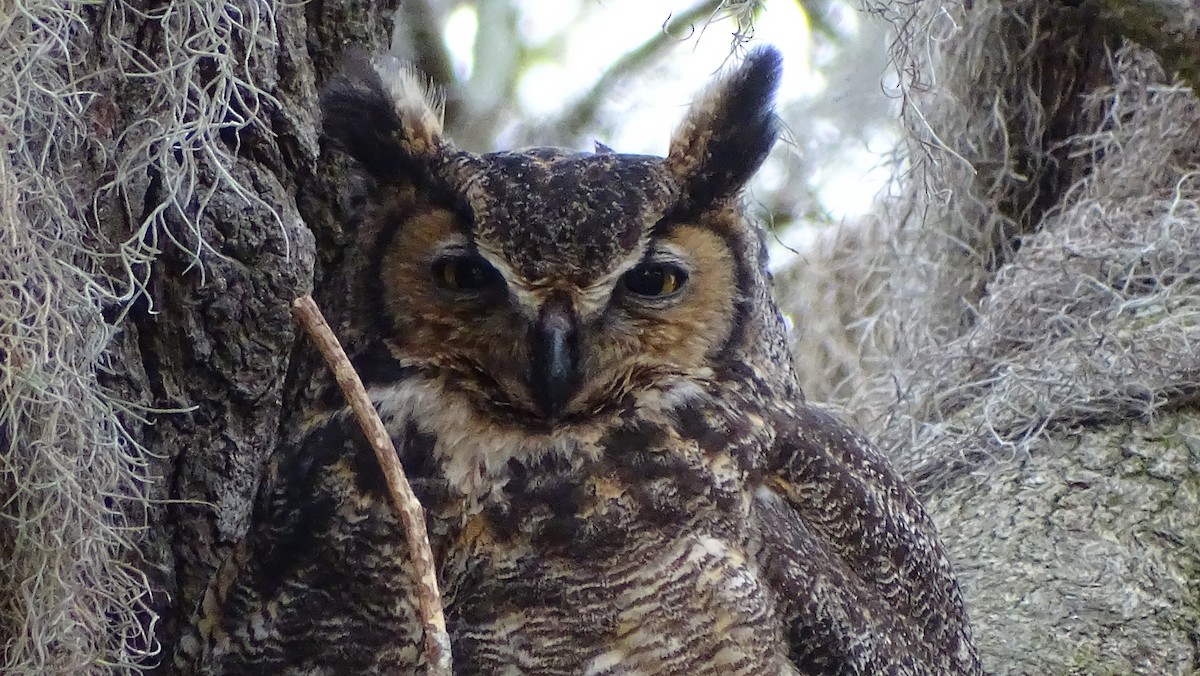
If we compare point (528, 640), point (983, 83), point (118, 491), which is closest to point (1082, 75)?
point (983, 83)

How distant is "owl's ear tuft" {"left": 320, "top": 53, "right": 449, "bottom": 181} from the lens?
129 cm

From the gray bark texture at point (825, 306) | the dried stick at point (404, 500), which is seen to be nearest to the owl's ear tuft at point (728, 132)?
the gray bark texture at point (825, 306)

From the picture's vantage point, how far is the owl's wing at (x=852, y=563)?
1.27 meters

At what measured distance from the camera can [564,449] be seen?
1.28m

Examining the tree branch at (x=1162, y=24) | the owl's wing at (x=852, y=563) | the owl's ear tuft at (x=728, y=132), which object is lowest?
the owl's wing at (x=852, y=563)

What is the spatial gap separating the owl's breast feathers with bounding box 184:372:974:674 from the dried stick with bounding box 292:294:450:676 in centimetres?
32

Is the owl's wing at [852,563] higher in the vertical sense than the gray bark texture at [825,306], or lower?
lower

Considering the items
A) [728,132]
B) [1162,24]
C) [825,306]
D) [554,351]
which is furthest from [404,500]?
[825,306]

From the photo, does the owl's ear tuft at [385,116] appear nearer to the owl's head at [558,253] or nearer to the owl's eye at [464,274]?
the owl's head at [558,253]

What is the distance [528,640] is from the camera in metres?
1.17

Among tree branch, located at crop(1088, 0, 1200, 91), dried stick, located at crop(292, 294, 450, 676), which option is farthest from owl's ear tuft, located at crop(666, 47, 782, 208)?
tree branch, located at crop(1088, 0, 1200, 91)

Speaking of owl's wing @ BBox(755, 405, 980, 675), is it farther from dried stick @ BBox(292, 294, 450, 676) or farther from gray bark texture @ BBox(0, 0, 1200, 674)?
dried stick @ BBox(292, 294, 450, 676)

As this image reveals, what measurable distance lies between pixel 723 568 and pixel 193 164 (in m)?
0.64

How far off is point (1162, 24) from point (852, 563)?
909 mm
